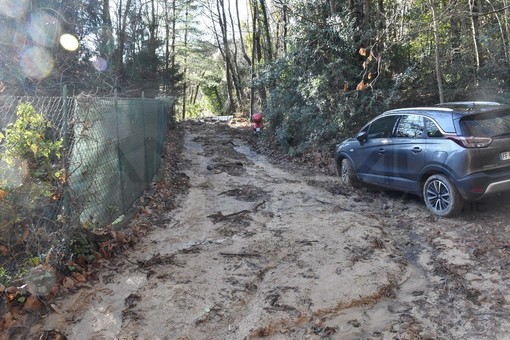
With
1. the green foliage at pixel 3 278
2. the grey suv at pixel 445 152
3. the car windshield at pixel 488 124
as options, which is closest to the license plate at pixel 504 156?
the grey suv at pixel 445 152

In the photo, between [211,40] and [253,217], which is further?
[211,40]

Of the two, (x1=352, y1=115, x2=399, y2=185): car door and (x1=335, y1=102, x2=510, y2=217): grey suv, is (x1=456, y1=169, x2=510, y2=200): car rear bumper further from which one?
(x1=352, y1=115, x2=399, y2=185): car door

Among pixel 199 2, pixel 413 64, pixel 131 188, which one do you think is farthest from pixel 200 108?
Result: pixel 131 188

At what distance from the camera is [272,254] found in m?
5.42

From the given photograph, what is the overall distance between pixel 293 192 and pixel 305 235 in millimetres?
3094

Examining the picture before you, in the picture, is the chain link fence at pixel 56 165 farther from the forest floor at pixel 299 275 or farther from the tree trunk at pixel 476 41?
the tree trunk at pixel 476 41

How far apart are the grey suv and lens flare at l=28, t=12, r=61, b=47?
8.75m

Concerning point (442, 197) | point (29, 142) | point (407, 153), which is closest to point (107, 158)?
point (29, 142)

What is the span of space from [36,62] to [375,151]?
875 cm

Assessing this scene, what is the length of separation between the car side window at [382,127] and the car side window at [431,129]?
950 mm

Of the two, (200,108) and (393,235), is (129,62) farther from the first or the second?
(200,108)

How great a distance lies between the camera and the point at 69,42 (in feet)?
41.6

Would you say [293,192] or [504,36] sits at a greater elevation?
[504,36]

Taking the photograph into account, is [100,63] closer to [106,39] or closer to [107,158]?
[106,39]
